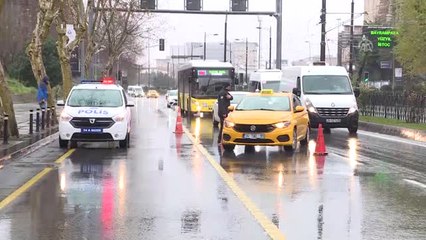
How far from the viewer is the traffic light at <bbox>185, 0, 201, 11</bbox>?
145 feet

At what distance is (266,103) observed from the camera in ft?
59.9

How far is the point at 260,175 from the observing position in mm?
12688

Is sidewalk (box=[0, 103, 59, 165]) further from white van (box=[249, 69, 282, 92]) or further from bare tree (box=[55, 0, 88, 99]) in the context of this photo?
white van (box=[249, 69, 282, 92])

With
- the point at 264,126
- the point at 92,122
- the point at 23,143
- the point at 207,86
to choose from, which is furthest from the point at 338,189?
the point at 207,86

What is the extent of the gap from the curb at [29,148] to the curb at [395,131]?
40.8 feet

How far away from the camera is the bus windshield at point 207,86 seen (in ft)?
125

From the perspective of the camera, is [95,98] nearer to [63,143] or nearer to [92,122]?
[92,122]

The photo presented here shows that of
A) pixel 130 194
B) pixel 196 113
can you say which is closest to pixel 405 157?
pixel 130 194

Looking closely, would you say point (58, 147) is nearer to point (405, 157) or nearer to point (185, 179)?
point (185, 179)

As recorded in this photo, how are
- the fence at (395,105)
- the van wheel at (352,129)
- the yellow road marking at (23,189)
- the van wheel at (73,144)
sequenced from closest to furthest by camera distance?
the yellow road marking at (23,189) < the van wheel at (73,144) < the van wheel at (352,129) < the fence at (395,105)

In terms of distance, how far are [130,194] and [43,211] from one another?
169 cm

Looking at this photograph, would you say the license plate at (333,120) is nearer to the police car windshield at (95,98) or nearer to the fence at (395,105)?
the fence at (395,105)

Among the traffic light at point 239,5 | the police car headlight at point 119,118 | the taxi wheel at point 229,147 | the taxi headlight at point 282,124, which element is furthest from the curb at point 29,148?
the traffic light at point 239,5

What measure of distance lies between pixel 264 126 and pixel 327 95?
9750 millimetres
